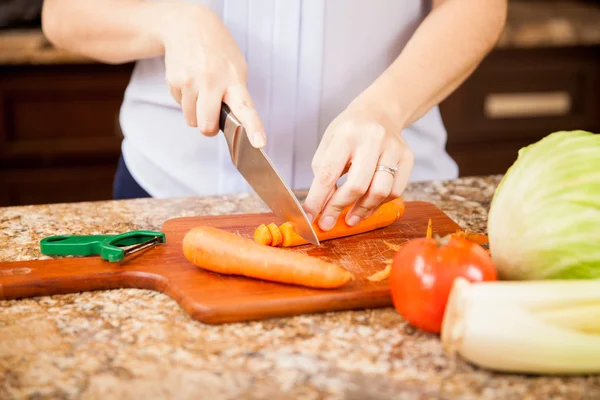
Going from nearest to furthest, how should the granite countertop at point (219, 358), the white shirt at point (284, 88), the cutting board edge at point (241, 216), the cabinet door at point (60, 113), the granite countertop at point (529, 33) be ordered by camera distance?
the granite countertop at point (219, 358) < the cutting board edge at point (241, 216) < the white shirt at point (284, 88) < the granite countertop at point (529, 33) < the cabinet door at point (60, 113)

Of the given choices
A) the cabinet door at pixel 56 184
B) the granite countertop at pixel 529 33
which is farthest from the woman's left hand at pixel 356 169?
the cabinet door at pixel 56 184

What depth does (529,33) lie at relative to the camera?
3.10 m

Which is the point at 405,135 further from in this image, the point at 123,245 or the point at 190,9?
the point at 123,245

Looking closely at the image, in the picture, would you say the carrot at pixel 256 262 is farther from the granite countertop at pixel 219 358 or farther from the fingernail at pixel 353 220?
the fingernail at pixel 353 220

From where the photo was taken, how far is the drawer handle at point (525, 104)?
3.24 meters

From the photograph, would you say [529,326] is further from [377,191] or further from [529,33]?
[529,33]

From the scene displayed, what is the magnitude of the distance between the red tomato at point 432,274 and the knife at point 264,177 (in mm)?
259

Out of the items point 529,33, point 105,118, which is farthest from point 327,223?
point 529,33

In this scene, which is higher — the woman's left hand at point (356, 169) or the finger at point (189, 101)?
the finger at point (189, 101)

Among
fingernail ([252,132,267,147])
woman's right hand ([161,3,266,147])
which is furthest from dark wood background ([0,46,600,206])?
fingernail ([252,132,267,147])

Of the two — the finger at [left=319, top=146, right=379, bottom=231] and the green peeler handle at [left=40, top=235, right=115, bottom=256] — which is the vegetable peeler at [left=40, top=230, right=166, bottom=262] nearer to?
the green peeler handle at [left=40, top=235, right=115, bottom=256]

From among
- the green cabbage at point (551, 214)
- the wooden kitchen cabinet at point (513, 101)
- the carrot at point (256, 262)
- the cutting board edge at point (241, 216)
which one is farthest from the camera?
the wooden kitchen cabinet at point (513, 101)

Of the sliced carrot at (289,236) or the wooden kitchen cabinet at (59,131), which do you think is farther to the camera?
the wooden kitchen cabinet at (59,131)

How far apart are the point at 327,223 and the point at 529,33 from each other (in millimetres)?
2226
